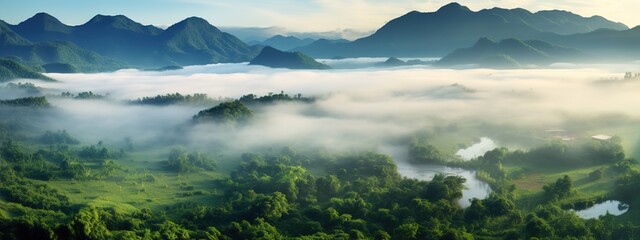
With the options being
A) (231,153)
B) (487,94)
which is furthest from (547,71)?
(231,153)

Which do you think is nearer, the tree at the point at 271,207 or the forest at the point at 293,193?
the forest at the point at 293,193

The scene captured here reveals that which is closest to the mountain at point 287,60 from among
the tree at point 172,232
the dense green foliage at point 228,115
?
the dense green foliage at point 228,115

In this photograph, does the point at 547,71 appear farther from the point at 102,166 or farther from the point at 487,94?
the point at 102,166

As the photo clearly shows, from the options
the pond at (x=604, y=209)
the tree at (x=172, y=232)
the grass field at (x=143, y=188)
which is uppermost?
the tree at (x=172, y=232)

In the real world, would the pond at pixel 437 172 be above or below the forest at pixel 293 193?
below

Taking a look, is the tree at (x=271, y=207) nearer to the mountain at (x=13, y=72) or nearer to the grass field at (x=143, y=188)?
→ the grass field at (x=143, y=188)

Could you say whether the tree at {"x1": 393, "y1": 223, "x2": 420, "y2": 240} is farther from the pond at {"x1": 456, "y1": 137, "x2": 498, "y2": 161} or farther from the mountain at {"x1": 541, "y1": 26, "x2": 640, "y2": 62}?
the mountain at {"x1": 541, "y1": 26, "x2": 640, "y2": 62}

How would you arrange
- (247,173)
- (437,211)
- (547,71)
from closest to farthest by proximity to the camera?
(437,211)
(247,173)
(547,71)
